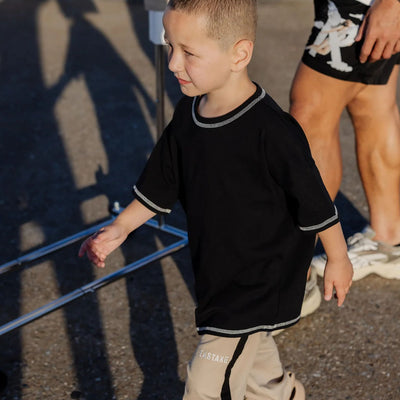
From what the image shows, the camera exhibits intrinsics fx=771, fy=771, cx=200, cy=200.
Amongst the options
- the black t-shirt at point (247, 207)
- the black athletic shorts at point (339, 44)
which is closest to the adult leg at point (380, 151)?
the black athletic shorts at point (339, 44)

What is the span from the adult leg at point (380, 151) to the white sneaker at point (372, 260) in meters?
0.09

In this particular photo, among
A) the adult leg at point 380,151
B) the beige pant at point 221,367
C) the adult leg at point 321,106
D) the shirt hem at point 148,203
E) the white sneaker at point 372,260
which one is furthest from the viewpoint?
the white sneaker at point 372,260

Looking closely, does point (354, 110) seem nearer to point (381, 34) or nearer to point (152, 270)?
point (381, 34)

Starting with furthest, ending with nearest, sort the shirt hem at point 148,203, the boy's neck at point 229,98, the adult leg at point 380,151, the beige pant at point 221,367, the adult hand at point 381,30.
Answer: the adult leg at point 380,151, the adult hand at point 381,30, the shirt hem at point 148,203, the beige pant at point 221,367, the boy's neck at point 229,98

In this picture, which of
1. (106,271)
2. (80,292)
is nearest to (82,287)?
(80,292)

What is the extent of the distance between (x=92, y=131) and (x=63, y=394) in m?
2.66

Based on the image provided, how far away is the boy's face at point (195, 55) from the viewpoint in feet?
6.18

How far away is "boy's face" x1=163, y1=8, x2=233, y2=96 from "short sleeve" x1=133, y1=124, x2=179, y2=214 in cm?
28

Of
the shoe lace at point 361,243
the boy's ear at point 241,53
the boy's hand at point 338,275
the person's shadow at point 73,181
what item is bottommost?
the person's shadow at point 73,181

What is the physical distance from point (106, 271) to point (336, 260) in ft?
5.00

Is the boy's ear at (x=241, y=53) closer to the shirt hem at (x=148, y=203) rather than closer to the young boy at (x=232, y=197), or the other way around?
the young boy at (x=232, y=197)

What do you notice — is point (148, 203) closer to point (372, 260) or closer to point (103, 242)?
point (103, 242)

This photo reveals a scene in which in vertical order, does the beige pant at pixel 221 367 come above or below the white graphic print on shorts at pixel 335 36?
below

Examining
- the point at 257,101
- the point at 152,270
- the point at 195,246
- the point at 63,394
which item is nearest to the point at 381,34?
the point at 257,101
